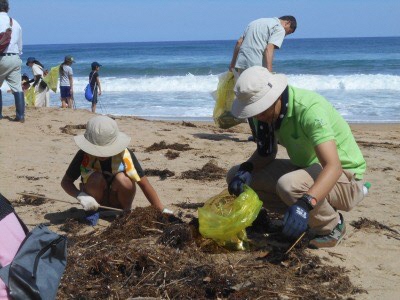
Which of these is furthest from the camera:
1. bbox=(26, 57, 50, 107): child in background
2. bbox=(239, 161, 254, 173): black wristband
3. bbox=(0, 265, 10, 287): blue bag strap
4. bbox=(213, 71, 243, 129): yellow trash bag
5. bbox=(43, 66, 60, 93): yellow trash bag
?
bbox=(26, 57, 50, 107): child in background

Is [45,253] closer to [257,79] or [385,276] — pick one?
[257,79]

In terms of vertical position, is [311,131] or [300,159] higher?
[311,131]

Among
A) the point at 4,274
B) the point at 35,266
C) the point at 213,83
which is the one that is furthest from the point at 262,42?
the point at 213,83

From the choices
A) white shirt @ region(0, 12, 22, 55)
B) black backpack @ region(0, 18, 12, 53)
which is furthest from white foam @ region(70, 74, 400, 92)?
black backpack @ region(0, 18, 12, 53)

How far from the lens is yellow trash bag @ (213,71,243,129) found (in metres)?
7.79

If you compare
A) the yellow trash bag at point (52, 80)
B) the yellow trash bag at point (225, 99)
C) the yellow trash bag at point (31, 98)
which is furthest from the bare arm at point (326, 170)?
the yellow trash bag at point (31, 98)

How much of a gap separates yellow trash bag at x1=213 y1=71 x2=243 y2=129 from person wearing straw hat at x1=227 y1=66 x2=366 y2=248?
3690 millimetres

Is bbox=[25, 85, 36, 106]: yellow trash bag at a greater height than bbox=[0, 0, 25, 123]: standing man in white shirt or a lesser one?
→ lesser

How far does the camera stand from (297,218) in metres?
3.35

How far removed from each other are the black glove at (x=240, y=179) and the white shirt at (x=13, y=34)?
15.8 ft

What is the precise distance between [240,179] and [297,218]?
69 centimetres

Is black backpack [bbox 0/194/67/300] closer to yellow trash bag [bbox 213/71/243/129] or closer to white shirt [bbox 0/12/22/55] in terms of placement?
yellow trash bag [bbox 213/71/243/129]

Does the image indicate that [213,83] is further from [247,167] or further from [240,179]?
[240,179]

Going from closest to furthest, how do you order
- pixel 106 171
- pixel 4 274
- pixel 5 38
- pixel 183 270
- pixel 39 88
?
pixel 4 274 < pixel 183 270 < pixel 106 171 < pixel 5 38 < pixel 39 88
